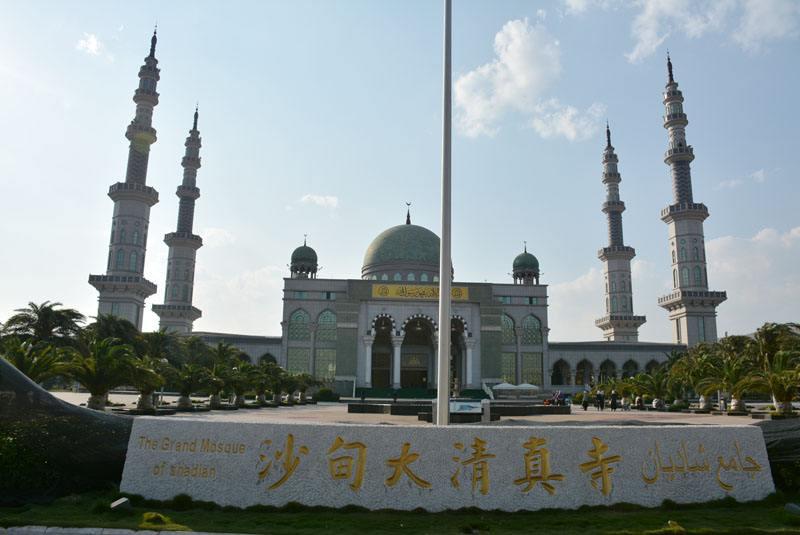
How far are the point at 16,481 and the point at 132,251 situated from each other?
51542mm

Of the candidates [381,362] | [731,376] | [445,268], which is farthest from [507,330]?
[445,268]

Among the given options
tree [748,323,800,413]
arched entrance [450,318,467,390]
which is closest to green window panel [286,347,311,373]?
arched entrance [450,318,467,390]

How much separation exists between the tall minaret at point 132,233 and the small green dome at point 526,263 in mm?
37982

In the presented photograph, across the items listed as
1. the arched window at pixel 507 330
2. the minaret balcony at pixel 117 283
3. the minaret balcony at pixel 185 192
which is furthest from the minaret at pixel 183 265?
the arched window at pixel 507 330

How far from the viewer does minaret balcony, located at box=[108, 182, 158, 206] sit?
54781 millimetres

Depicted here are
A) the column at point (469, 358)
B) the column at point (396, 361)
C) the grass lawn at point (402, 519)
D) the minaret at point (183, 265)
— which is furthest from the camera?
the minaret at point (183, 265)

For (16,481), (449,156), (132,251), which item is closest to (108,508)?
(16,481)

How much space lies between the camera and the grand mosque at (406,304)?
54.2 m

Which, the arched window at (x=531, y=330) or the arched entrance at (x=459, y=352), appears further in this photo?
the arched window at (x=531, y=330)

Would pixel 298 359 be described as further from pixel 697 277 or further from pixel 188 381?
pixel 697 277

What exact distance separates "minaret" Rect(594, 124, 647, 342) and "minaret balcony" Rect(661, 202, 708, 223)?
8.48 metres

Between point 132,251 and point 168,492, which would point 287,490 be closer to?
point 168,492

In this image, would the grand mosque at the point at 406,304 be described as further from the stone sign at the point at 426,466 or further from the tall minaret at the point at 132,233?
the stone sign at the point at 426,466

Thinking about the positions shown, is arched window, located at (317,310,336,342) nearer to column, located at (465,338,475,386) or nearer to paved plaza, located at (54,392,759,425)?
column, located at (465,338,475,386)
